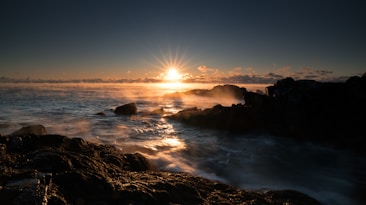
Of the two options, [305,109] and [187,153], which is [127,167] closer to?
[187,153]

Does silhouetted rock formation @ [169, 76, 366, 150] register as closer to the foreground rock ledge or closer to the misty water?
the misty water

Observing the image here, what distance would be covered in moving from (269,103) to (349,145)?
271 inches

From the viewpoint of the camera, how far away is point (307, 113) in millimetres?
18312

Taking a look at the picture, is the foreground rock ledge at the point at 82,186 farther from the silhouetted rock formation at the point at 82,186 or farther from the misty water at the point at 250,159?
the misty water at the point at 250,159

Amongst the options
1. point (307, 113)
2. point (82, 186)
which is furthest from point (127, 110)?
point (82, 186)

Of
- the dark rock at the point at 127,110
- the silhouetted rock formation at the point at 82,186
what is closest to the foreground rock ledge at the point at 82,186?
the silhouetted rock formation at the point at 82,186

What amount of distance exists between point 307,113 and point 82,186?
18.0 m

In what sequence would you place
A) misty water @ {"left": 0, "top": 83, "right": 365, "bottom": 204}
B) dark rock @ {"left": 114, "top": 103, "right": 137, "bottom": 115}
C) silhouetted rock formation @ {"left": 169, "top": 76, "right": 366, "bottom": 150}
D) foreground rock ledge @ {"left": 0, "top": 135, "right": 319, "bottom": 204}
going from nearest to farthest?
foreground rock ledge @ {"left": 0, "top": 135, "right": 319, "bottom": 204} < misty water @ {"left": 0, "top": 83, "right": 365, "bottom": 204} < silhouetted rock formation @ {"left": 169, "top": 76, "right": 366, "bottom": 150} < dark rock @ {"left": 114, "top": 103, "right": 137, "bottom": 115}

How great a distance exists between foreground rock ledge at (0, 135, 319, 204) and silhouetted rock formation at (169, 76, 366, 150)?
462 inches

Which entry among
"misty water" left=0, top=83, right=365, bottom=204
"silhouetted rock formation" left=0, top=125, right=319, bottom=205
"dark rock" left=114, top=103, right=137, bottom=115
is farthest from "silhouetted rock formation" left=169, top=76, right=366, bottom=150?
→ "dark rock" left=114, top=103, right=137, bottom=115

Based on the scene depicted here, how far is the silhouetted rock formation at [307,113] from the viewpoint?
16.6 meters

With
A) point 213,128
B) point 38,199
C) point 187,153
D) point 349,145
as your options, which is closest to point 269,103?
point 213,128

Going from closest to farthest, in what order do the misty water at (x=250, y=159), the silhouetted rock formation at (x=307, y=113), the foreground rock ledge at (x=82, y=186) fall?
1. the foreground rock ledge at (x=82, y=186)
2. the misty water at (x=250, y=159)
3. the silhouetted rock formation at (x=307, y=113)

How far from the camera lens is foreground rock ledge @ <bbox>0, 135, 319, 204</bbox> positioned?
3.90 m
